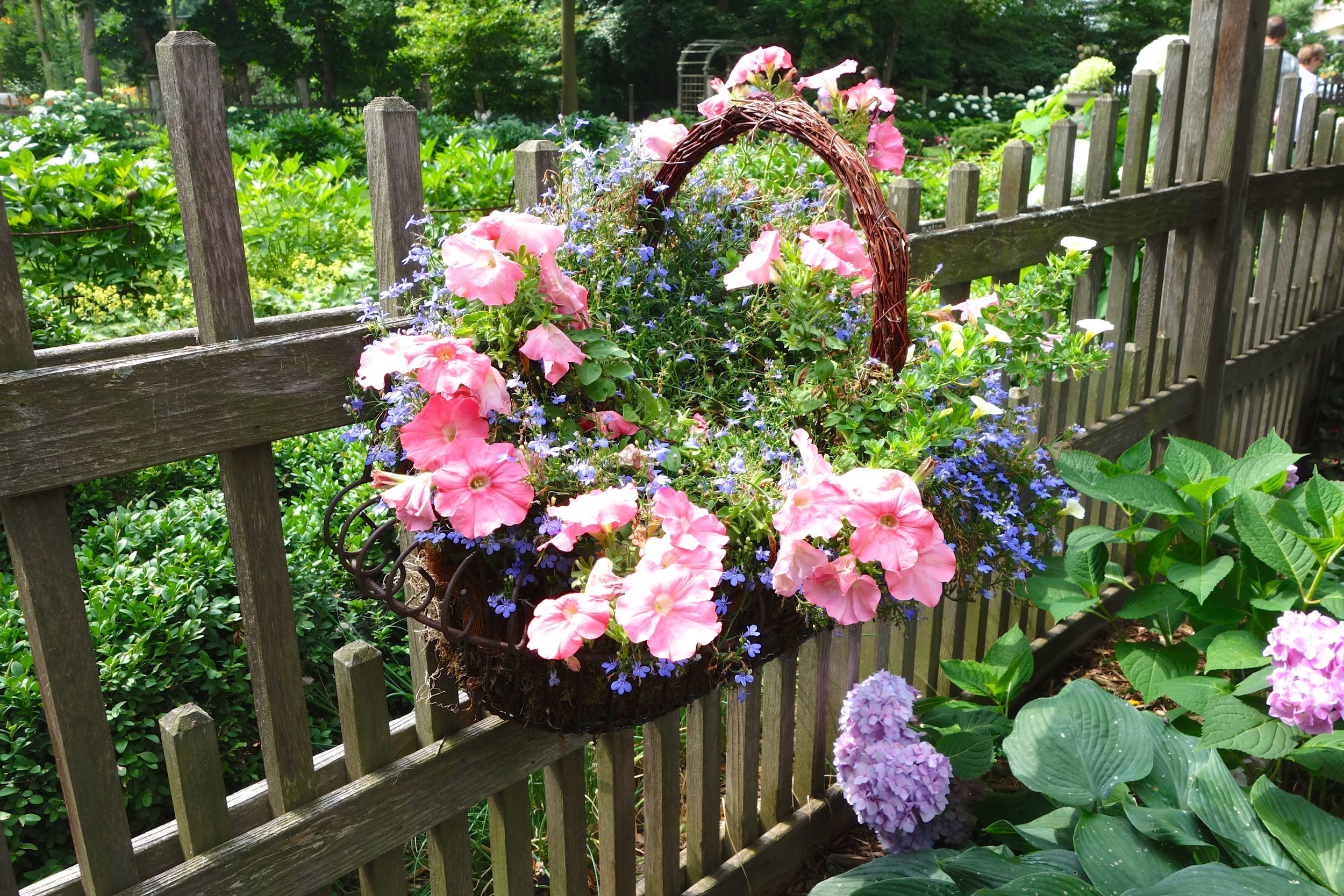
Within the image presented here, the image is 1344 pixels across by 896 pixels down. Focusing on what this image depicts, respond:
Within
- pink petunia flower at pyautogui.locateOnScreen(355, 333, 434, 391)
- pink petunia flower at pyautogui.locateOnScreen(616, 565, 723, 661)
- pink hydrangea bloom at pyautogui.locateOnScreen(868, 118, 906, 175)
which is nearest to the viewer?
pink petunia flower at pyautogui.locateOnScreen(616, 565, 723, 661)

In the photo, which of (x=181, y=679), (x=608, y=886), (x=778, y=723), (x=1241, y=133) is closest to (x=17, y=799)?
(x=181, y=679)

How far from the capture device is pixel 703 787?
2033 millimetres

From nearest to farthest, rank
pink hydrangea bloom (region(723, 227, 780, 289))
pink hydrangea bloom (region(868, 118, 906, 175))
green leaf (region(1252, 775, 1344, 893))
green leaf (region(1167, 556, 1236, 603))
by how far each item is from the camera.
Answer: pink hydrangea bloom (region(723, 227, 780, 289))
pink hydrangea bloom (region(868, 118, 906, 175))
green leaf (region(1252, 775, 1344, 893))
green leaf (region(1167, 556, 1236, 603))

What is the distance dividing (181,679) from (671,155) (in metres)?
1.55

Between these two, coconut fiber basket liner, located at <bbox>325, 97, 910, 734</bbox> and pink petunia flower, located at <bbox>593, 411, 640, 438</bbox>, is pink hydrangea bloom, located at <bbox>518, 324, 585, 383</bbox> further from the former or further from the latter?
coconut fiber basket liner, located at <bbox>325, 97, 910, 734</bbox>

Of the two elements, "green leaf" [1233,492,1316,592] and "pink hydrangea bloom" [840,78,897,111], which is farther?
"green leaf" [1233,492,1316,592]

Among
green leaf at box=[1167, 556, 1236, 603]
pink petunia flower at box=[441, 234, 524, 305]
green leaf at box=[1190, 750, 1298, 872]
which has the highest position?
pink petunia flower at box=[441, 234, 524, 305]

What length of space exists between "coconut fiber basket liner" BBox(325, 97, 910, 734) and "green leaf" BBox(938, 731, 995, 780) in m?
0.97

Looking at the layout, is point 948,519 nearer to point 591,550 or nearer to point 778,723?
point 591,550

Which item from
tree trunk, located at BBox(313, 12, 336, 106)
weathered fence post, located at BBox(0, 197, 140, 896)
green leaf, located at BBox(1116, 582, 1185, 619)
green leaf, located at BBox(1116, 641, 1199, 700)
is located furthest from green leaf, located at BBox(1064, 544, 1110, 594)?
tree trunk, located at BBox(313, 12, 336, 106)

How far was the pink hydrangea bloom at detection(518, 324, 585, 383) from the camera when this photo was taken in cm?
102

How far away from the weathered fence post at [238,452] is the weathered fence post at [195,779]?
7 centimetres

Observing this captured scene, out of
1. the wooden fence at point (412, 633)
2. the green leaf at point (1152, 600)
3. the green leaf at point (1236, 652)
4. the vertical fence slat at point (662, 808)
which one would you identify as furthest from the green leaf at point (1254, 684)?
the vertical fence slat at point (662, 808)

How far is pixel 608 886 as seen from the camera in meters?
1.89
